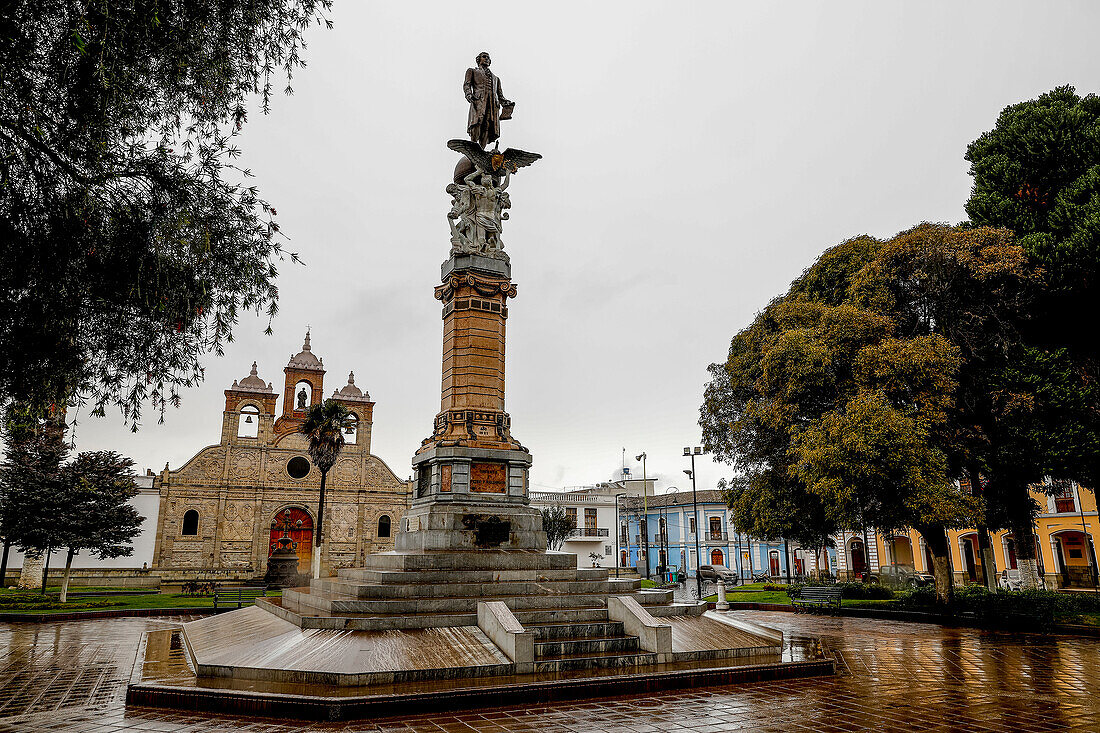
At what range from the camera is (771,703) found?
7551 millimetres

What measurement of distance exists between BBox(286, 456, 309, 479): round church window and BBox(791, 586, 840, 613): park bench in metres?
33.1

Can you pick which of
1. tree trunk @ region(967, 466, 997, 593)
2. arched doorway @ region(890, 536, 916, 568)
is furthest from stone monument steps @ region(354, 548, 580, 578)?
arched doorway @ region(890, 536, 916, 568)

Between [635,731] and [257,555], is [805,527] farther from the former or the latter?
[257,555]

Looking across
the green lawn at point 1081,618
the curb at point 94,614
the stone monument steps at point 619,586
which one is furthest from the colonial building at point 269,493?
the green lawn at point 1081,618

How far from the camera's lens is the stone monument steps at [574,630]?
9.59 meters

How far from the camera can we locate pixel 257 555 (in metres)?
42.0

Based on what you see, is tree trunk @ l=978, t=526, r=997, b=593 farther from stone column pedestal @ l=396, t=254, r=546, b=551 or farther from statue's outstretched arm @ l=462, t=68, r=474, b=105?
statue's outstretched arm @ l=462, t=68, r=474, b=105

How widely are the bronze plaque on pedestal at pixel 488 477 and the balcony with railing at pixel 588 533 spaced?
3871 centimetres

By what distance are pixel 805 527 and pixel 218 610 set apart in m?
18.2

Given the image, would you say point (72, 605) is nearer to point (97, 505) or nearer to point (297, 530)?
point (97, 505)

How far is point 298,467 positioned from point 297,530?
405 centimetres

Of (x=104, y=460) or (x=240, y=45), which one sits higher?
(x=240, y=45)

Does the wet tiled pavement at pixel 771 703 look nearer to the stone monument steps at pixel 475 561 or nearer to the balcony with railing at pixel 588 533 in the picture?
the stone monument steps at pixel 475 561

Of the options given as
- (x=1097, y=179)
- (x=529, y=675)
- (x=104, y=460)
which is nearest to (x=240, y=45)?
(x=529, y=675)
